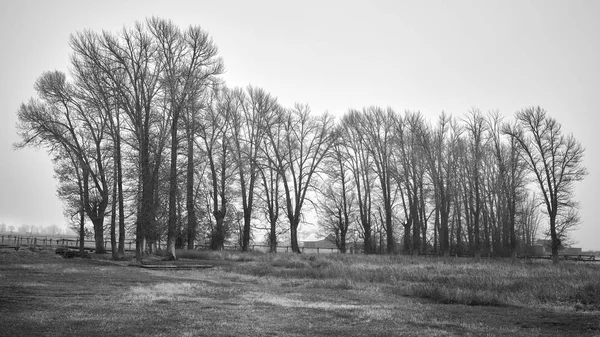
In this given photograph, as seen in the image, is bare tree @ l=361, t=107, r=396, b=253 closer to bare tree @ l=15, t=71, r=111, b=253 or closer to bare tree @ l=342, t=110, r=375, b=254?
bare tree @ l=342, t=110, r=375, b=254

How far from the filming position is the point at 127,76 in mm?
29969

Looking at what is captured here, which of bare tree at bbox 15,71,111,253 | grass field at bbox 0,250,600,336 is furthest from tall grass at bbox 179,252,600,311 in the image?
bare tree at bbox 15,71,111,253

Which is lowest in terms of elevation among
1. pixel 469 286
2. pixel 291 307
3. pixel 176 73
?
pixel 469 286

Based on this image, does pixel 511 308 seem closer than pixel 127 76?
Yes

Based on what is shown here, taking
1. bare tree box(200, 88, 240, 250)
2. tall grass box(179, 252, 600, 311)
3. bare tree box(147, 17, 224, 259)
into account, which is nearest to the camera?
tall grass box(179, 252, 600, 311)

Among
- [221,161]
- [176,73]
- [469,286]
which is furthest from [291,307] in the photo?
[221,161]

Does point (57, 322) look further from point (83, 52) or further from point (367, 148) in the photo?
point (367, 148)

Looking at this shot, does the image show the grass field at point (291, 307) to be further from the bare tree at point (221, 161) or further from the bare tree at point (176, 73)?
the bare tree at point (221, 161)

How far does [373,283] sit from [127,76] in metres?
21.2

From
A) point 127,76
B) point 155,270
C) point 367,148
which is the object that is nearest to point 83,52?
point 127,76

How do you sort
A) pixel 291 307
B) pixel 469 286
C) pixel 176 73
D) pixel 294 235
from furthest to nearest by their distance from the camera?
1. pixel 294 235
2. pixel 176 73
3. pixel 469 286
4. pixel 291 307

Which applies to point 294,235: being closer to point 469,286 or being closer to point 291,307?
point 469,286

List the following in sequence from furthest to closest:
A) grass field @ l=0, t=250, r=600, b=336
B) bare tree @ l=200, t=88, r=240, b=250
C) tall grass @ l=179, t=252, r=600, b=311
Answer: bare tree @ l=200, t=88, r=240, b=250
tall grass @ l=179, t=252, r=600, b=311
grass field @ l=0, t=250, r=600, b=336

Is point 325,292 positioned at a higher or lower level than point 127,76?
lower
